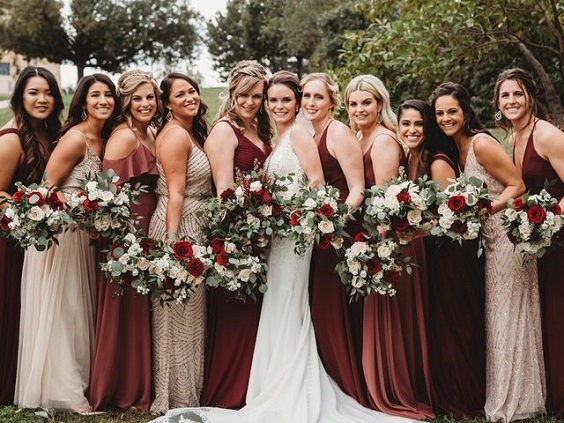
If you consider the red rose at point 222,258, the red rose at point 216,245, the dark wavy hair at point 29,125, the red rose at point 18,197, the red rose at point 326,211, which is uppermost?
the dark wavy hair at point 29,125

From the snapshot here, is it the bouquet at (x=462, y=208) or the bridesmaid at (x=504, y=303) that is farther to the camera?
the bridesmaid at (x=504, y=303)

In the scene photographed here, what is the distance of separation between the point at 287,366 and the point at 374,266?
1157 millimetres

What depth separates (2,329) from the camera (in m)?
6.25

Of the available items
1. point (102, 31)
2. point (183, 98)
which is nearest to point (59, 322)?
point (183, 98)

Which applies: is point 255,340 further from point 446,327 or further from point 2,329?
point 2,329

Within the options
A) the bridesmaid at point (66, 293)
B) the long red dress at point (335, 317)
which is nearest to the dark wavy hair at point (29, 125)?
the bridesmaid at point (66, 293)

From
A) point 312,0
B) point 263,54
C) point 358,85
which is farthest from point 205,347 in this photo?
point 263,54

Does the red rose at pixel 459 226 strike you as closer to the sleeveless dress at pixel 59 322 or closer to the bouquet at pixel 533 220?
the bouquet at pixel 533 220

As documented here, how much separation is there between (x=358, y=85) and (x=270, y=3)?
124ft

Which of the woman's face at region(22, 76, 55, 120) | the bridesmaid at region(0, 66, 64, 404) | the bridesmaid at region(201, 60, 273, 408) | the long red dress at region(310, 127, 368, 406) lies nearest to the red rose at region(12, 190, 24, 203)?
the bridesmaid at region(0, 66, 64, 404)

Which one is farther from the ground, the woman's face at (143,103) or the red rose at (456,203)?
the woman's face at (143,103)

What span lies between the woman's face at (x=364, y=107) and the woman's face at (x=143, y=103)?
71.2 inches

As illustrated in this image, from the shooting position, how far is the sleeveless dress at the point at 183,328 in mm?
6039

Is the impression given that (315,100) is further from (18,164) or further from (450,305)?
(18,164)
